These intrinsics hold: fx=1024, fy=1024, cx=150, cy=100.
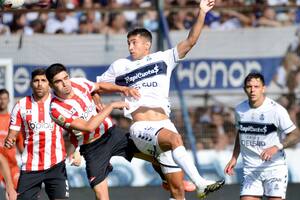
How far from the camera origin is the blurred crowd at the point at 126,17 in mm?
14727

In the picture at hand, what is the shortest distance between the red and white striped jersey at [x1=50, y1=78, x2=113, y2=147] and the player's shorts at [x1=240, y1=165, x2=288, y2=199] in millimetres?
1675

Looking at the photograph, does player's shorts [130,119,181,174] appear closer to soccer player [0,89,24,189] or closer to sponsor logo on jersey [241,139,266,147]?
sponsor logo on jersey [241,139,266,147]

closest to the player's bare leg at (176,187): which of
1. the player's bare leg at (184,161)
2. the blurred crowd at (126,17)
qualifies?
the player's bare leg at (184,161)

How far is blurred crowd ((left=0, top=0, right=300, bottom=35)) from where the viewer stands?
48.3 feet

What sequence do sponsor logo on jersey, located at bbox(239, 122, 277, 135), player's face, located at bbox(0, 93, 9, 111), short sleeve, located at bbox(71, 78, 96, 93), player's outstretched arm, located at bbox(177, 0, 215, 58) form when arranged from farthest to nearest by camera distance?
player's face, located at bbox(0, 93, 9, 111)
sponsor logo on jersey, located at bbox(239, 122, 277, 135)
short sleeve, located at bbox(71, 78, 96, 93)
player's outstretched arm, located at bbox(177, 0, 215, 58)

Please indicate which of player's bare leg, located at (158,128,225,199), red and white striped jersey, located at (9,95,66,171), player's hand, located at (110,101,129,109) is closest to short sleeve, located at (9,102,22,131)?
red and white striped jersey, located at (9,95,66,171)

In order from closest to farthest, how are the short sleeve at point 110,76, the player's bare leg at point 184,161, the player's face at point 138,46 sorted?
1. the player's bare leg at point 184,161
2. the player's face at point 138,46
3. the short sleeve at point 110,76

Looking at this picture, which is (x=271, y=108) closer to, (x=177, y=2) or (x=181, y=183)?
(x=181, y=183)

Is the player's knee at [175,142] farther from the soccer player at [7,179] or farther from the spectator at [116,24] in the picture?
the spectator at [116,24]

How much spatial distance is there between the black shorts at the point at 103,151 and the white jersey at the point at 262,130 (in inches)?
49.4

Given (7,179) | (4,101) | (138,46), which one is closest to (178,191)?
(138,46)

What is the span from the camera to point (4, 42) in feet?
47.9

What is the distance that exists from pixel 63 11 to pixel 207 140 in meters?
2.79

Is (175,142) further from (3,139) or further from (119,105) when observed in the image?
(3,139)
